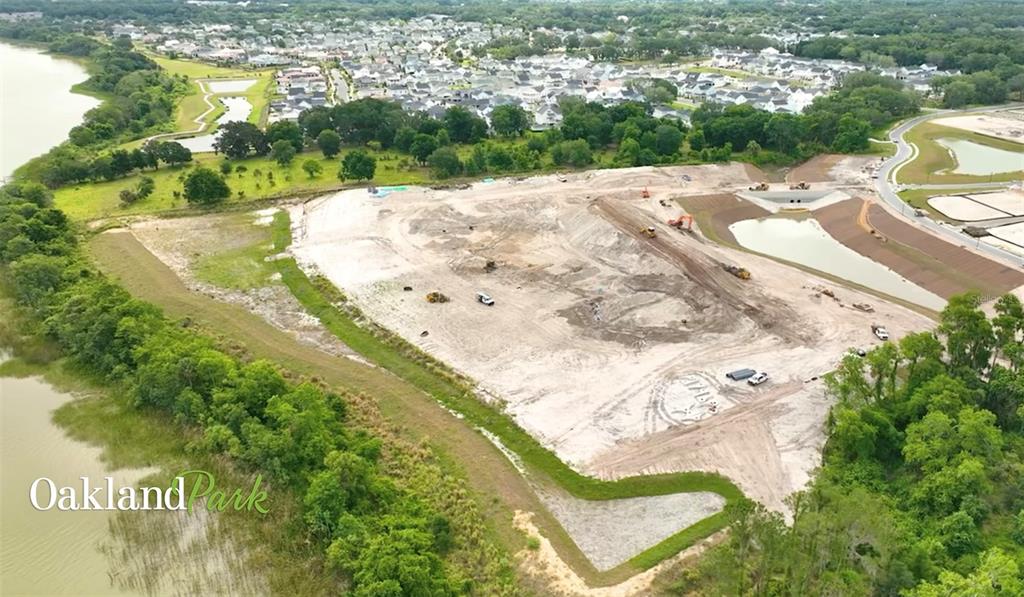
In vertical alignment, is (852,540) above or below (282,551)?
above

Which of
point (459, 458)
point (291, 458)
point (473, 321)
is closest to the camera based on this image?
point (291, 458)

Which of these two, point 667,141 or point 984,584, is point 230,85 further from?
point 984,584

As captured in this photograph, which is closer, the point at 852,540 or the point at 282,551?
the point at 852,540

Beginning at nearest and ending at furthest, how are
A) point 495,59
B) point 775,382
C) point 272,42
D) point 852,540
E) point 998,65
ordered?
point 852,540
point 775,382
point 998,65
point 495,59
point 272,42

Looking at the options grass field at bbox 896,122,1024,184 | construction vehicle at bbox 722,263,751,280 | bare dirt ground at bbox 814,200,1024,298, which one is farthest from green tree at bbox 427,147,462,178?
grass field at bbox 896,122,1024,184

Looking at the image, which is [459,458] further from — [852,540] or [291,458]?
[852,540]

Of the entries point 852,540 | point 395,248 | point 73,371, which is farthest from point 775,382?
point 73,371

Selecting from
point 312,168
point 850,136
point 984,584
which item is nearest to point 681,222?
point 850,136
